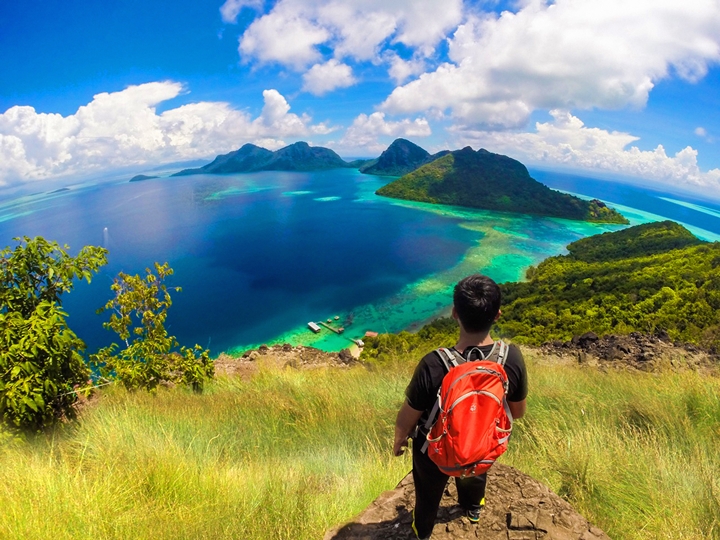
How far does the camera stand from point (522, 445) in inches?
143

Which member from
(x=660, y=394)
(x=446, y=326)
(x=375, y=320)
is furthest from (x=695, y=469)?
(x=375, y=320)

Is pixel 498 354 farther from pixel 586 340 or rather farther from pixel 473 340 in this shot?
pixel 586 340

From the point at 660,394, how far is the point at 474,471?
4529mm

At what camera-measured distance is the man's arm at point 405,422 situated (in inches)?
72.9

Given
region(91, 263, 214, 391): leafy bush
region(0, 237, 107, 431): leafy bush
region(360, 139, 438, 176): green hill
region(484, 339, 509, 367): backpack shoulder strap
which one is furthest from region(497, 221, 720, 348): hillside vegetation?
region(360, 139, 438, 176): green hill

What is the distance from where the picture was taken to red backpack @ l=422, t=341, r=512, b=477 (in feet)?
5.30

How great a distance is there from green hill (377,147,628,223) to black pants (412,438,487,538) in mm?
107750

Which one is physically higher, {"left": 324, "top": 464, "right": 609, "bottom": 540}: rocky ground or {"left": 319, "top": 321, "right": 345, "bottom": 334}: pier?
{"left": 324, "top": 464, "right": 609, "bottom": 540}: rocky ground

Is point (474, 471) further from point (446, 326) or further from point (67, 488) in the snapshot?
point (446, 326)

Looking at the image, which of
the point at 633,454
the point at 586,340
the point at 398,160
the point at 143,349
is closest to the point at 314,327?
the point at 586,340

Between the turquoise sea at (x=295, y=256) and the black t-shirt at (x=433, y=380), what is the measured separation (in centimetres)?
2482

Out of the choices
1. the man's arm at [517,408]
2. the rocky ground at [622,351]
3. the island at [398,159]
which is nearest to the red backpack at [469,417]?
the man's arm at [517,408]

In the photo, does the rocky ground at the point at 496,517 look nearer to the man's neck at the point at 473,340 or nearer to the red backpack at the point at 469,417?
the red backpack at the point at 469,417

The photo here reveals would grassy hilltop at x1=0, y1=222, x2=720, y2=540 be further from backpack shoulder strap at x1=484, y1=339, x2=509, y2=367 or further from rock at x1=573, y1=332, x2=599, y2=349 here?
rock at x1=573, y1=332, x2=599, y2=349
